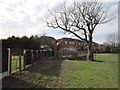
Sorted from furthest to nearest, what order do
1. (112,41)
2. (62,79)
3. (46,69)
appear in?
(112,41) < (46,69) < (62,79)

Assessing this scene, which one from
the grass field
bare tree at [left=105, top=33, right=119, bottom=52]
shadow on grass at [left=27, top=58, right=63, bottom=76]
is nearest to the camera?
the grass field

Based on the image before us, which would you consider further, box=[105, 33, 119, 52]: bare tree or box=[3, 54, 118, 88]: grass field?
box=[105, 33, 119, 52]: bare tree

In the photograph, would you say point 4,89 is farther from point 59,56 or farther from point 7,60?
point 59,56

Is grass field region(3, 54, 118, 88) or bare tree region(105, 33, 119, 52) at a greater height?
bare tree region(105, 33, 119, 52)

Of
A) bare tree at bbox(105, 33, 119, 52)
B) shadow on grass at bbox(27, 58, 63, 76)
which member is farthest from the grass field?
bare tree at bbox(105, 33, 119, 52)

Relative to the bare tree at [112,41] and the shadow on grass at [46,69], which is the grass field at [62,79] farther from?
the bare tree at [112,41]

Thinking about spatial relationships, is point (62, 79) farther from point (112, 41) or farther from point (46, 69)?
point (112, 41)

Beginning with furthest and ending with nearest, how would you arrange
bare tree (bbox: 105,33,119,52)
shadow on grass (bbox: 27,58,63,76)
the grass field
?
bare tree (bbox: 105,33,119,52), shadow on grass (bbox: 27,58,63,76), the grass field

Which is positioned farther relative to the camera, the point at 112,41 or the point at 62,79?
the point at 112,41

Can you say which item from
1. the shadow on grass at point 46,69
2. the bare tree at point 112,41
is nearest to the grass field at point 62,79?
the shadow on grass at point 46,69

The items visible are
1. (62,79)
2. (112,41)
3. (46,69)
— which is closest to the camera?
(62,79)

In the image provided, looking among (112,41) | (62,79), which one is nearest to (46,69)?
(62,79)

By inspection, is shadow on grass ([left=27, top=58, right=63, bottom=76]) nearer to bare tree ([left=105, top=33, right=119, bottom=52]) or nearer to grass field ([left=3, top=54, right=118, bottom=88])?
grass field ([left=3, top=54, right=118, bottom=88])

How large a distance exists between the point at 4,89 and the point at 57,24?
801 inches
